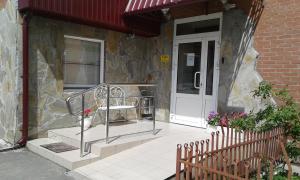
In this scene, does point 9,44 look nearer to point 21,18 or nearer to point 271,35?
point 21,18

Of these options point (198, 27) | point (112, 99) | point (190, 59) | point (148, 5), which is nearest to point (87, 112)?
point (112, 99)

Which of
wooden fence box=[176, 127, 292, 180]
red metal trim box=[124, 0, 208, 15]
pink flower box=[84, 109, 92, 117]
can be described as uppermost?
red metal trim box=[124, 0, 208, 15]

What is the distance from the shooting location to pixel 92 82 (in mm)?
6625

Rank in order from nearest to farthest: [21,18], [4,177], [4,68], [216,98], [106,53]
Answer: [4,177] < [21,18] < [4,68] < [216,98] < [106,53]

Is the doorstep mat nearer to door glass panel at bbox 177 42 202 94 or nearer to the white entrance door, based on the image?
the white entrance door

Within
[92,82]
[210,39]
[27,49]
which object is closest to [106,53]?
[92,82]

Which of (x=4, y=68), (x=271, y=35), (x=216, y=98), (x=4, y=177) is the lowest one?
(x=4, y=177)

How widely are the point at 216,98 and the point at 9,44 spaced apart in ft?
14.0

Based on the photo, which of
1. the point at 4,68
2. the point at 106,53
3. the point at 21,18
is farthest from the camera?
the point at 106,53

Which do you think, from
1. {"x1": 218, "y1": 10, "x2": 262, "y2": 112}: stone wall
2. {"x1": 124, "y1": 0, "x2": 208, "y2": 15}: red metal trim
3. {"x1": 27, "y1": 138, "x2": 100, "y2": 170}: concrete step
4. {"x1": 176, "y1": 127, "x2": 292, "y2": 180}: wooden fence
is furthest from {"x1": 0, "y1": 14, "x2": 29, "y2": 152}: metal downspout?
{"x1": 218, "y1": 10, "x2": 262, "y2": 112}: stone wall

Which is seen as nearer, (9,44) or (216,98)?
(9,44)

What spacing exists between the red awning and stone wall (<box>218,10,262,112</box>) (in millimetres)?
1268

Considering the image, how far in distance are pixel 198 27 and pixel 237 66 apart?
1.37m

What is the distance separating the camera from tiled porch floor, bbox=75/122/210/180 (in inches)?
156
